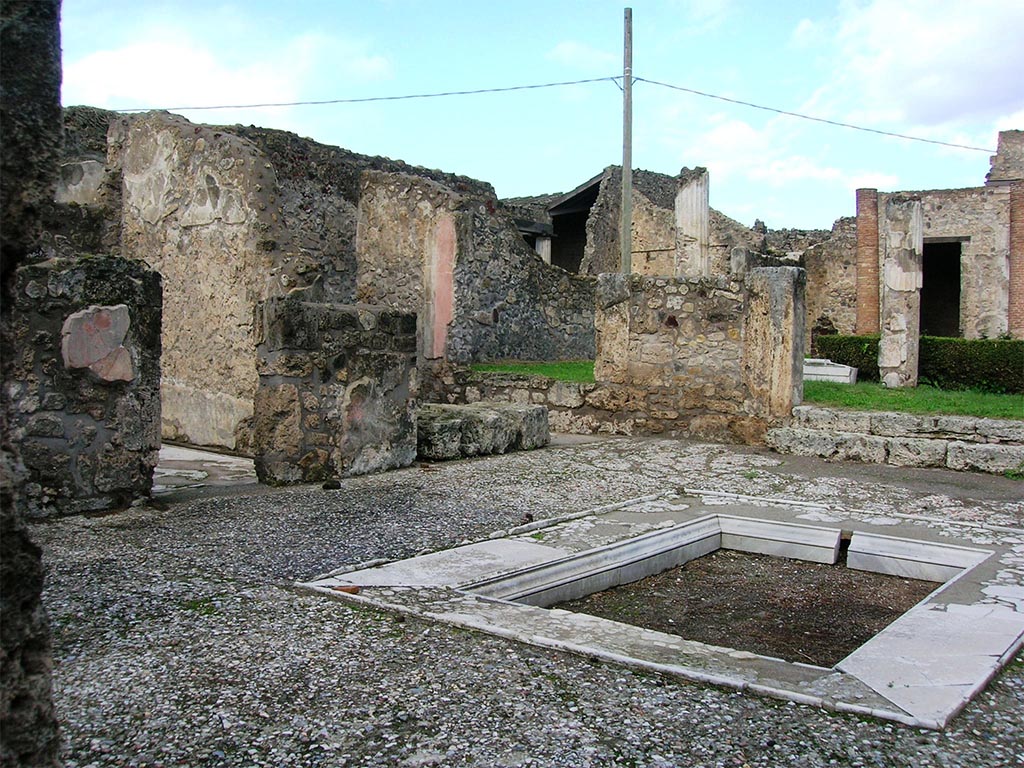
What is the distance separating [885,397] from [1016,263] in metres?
14.7

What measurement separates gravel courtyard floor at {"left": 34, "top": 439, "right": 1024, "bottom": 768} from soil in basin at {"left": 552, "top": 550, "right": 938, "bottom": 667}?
0.73 meters

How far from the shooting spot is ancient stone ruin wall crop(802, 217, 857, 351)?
22.4m

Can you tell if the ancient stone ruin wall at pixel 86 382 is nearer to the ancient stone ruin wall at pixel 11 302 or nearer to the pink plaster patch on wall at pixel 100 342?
the pink plaster patch on wall at pixel 100 342

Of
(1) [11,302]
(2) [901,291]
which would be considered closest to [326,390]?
(1) [11,302]

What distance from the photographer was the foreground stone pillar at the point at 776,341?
796 cm

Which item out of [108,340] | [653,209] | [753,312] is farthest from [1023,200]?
[108,340]

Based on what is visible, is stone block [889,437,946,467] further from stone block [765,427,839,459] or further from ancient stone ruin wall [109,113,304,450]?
ancient stone ruin wall [109,113,304,450]

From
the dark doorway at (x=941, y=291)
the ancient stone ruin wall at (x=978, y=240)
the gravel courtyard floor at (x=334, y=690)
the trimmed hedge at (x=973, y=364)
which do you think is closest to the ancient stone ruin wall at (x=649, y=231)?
the ancient stone ruin wall at (x=978, y=240)

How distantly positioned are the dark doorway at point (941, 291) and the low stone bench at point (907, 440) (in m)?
17.2

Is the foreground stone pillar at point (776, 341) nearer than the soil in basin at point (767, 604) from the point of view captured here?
No

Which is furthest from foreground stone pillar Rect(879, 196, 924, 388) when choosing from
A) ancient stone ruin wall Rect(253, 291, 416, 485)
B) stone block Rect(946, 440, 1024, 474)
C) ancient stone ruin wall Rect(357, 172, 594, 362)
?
ancient stone ruin wall Rect(253, 291, 416, 485)

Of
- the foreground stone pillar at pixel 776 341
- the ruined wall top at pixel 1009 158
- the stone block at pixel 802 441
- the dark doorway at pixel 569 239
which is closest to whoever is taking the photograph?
the stone block at pixel 802 441

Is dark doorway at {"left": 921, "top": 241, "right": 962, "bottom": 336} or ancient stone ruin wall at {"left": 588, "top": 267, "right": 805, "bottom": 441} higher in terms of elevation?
dark doorway at {"left": 921, "top": 241, "right": 962, "bottom": 336}

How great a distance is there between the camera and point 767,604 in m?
3.86
